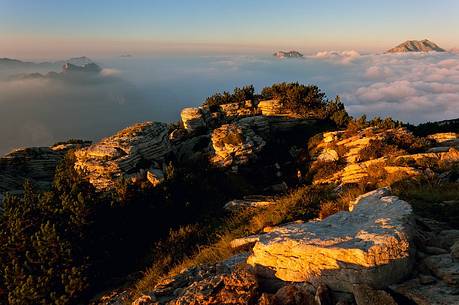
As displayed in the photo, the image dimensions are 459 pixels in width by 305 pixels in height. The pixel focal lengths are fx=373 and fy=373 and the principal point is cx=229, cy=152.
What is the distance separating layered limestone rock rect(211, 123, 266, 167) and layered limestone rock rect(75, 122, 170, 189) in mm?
3913

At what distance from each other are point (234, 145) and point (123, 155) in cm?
836

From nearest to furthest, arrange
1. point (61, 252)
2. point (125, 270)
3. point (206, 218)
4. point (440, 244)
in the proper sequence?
point (440, 244), point (61, 252), point (125, 270), point (206, 218)

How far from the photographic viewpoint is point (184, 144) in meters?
31.4

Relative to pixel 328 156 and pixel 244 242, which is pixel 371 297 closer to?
pixel 244 242

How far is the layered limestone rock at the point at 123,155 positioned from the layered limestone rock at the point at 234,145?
3.91 metres

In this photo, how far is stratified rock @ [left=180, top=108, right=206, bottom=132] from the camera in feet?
114

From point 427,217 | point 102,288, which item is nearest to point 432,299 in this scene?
point 427,217

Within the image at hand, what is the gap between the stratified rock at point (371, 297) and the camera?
18.6 ft

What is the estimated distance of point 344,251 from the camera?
686cm

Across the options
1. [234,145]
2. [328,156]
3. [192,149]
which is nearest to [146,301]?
[234,145]

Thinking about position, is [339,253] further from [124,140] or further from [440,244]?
[124,140]

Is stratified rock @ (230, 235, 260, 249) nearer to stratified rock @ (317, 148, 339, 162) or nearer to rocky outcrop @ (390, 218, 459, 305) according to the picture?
rocky outcrop @ (390, 218, 459, 305)

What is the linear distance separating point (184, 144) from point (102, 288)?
18282mm

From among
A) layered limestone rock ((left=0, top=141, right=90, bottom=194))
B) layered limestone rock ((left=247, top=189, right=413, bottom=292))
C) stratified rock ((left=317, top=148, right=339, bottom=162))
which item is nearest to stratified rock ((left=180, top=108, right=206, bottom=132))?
layered limestone rock ((left=0, top=141, right=90, bottom=194))
